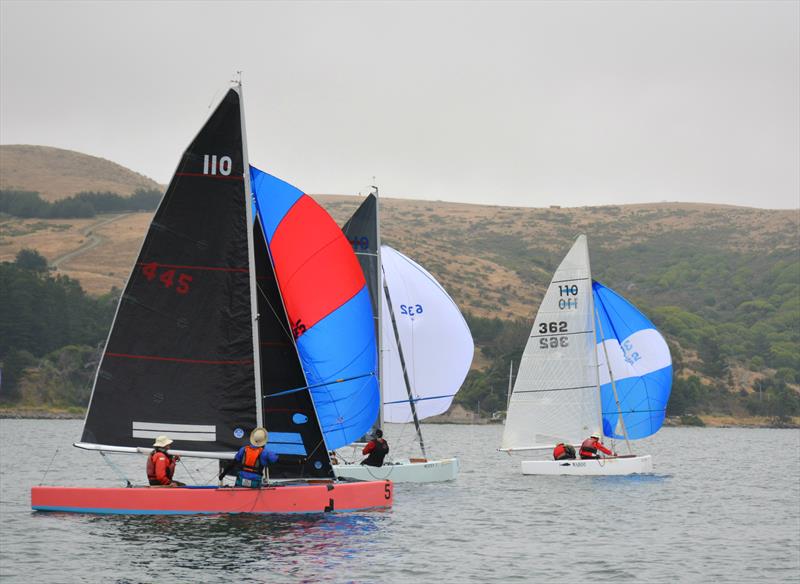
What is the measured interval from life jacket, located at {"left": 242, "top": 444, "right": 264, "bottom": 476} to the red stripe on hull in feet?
1.46

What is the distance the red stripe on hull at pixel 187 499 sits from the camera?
25.8m

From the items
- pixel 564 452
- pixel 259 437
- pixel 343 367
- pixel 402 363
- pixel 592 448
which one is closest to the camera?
pixel 259 437

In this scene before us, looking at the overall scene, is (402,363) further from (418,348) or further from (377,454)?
(377,454)

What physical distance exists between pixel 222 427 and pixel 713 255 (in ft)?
565

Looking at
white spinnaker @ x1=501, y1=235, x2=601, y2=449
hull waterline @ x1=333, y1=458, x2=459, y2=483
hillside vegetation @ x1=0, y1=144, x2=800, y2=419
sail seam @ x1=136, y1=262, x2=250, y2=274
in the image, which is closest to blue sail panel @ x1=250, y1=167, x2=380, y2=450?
sail seam @ x1=136, y1=262, x2=250, y2=274

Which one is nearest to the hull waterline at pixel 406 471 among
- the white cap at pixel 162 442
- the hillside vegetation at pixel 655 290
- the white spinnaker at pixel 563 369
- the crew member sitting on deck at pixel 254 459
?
the white spinnaker at pixel 563 369

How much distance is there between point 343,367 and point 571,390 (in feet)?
57.1

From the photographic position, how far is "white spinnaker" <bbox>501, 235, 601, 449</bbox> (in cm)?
4584

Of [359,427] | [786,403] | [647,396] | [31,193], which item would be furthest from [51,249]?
[359,427]

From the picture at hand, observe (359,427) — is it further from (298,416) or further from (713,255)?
(713,255)

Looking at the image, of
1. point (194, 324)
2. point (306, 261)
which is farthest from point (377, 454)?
point (194, 324)

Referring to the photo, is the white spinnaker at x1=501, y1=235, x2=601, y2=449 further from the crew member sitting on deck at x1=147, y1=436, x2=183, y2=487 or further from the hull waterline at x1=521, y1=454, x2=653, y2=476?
the crew member sitting on deck at x1=147, y1=436, x2=183, y2=487

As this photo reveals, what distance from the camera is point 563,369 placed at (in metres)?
46.0

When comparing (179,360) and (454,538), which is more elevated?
(179,360)
